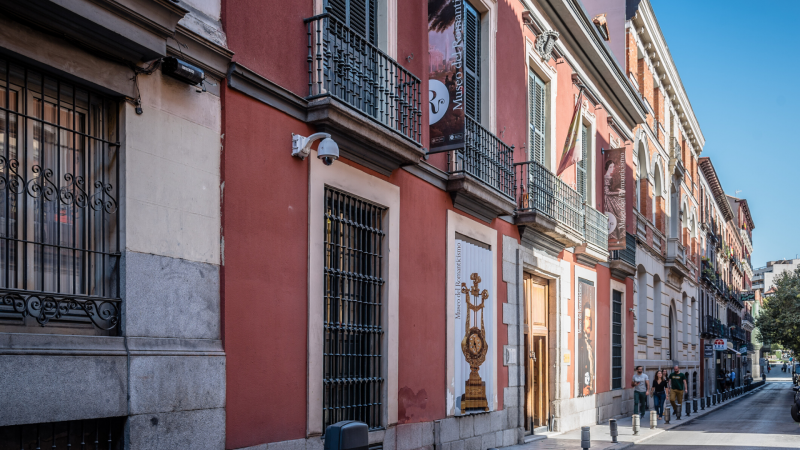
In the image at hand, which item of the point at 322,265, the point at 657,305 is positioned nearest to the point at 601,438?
the point at 322,265

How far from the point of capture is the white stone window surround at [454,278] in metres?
12.5

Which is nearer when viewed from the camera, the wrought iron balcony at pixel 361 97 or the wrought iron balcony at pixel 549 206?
the wrought iron balcony at pixel 361 97

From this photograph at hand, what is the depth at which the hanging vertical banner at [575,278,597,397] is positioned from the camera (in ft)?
62.7

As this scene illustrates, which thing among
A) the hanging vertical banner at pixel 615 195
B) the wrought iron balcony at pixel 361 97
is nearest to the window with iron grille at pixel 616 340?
the hanging vertical banner at pixel 615 195

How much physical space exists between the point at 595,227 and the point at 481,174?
24.8 feet

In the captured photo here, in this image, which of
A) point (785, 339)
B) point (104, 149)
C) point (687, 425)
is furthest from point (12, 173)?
point (785, 339)

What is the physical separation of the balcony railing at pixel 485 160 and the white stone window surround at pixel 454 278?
738 millimetres

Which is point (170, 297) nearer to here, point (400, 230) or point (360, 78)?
point (360, 78)

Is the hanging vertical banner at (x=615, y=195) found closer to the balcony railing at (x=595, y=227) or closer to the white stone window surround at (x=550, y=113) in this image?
the balcony railing at (x=595, y=227)

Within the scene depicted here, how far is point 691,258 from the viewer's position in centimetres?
3825

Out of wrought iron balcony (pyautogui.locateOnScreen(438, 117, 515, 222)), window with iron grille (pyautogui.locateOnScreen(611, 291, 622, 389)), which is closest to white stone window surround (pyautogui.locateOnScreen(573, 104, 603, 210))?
window with iron grille (pyautogui.locateOnScreen(611, 291, 622, 389))

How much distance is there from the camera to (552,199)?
16781mm

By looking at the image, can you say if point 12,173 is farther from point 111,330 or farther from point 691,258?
point 691,258

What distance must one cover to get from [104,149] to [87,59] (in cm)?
73
